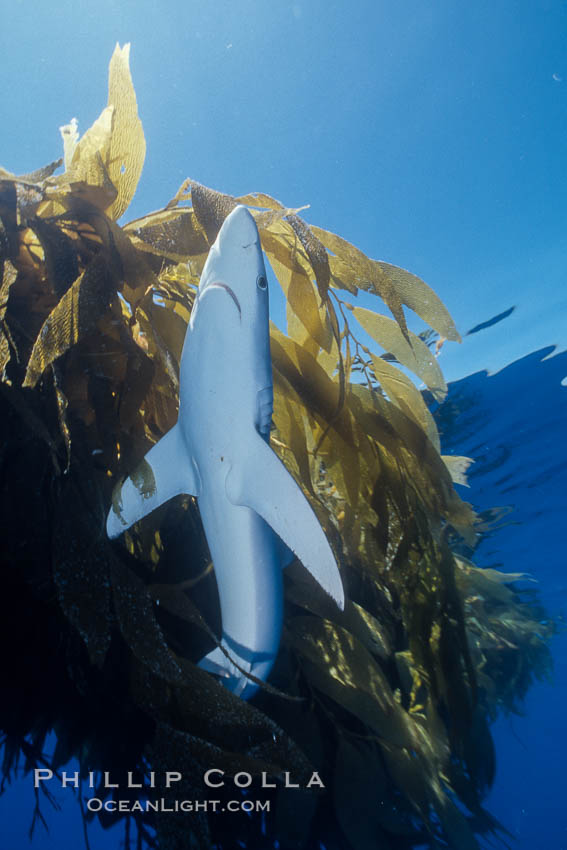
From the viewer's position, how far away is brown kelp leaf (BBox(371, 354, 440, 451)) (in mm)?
2107

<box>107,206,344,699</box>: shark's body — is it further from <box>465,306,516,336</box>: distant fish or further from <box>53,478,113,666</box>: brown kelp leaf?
<box>465,306,516,336</box>: distant fish

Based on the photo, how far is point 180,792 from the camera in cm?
141

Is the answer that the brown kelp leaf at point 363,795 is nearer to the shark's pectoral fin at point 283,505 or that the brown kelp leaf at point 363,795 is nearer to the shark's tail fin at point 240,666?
the shark's tail fin at point 240,666

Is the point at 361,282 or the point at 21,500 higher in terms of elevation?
the point at 361,282

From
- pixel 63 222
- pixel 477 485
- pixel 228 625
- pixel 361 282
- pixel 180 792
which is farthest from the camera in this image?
pixel 477 485

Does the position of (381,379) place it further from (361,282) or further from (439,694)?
(439,694)

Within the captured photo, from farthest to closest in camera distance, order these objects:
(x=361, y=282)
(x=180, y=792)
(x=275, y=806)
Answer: (x=275, y=806) → (x=361, y=282) → (x=180, y=792)

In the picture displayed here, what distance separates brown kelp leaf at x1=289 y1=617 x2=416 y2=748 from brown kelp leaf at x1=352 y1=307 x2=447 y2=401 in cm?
143

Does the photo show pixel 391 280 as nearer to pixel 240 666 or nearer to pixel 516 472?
pixel 240 666

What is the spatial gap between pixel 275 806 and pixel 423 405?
3.09 metres

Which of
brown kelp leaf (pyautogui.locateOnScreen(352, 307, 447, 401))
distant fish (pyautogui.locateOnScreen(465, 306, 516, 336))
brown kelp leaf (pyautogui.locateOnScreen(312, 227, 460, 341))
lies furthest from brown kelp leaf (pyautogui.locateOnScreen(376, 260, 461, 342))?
distant fish (pyautogui.locateOnScreen(465, 306, 516, 336))

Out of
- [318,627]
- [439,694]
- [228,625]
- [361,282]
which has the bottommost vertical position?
[439,694]

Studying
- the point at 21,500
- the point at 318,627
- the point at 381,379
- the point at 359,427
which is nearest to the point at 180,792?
the point at 318,627

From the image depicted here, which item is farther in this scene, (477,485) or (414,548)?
(477,485)
